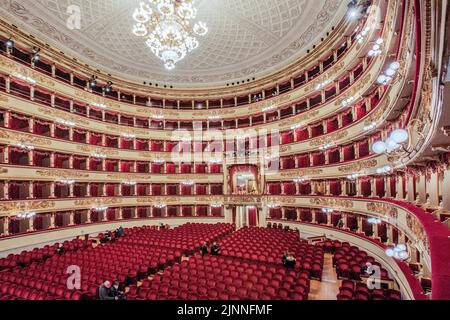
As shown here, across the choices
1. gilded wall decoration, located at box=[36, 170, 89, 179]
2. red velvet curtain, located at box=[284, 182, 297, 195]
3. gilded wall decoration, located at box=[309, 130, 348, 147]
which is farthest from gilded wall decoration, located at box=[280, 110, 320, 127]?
gilded wall decoration, located at box=[36, 170, 89, 179]

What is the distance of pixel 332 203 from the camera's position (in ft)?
53.3

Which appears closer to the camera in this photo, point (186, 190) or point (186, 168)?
point (186, 190)

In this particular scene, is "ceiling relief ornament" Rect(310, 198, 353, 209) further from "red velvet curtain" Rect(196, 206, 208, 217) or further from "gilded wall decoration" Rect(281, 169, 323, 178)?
"red velvet curtain" Rect(196, 206, 208, 217)

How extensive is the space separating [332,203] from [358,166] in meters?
3.15

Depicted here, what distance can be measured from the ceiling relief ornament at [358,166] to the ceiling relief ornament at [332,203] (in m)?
1.76

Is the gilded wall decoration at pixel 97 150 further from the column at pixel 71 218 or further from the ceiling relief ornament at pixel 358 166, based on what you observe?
the ceiling relief ornament at pixel 358 166

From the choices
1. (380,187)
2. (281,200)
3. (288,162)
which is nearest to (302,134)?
(288,162)

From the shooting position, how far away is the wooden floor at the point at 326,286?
9.69 m

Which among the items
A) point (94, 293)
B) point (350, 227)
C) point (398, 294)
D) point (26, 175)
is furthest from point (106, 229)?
point (398, 294)

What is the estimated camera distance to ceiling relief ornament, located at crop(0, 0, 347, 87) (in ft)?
49.5

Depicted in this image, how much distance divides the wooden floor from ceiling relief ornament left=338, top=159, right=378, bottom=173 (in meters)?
5.26

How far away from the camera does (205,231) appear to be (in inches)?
736

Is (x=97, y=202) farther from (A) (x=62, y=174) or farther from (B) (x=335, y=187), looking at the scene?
(B) (x=335, y=187)

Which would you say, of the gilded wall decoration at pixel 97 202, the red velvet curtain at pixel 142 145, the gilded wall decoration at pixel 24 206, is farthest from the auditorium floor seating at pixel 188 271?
the red velvet curtain at pixel 142 145
